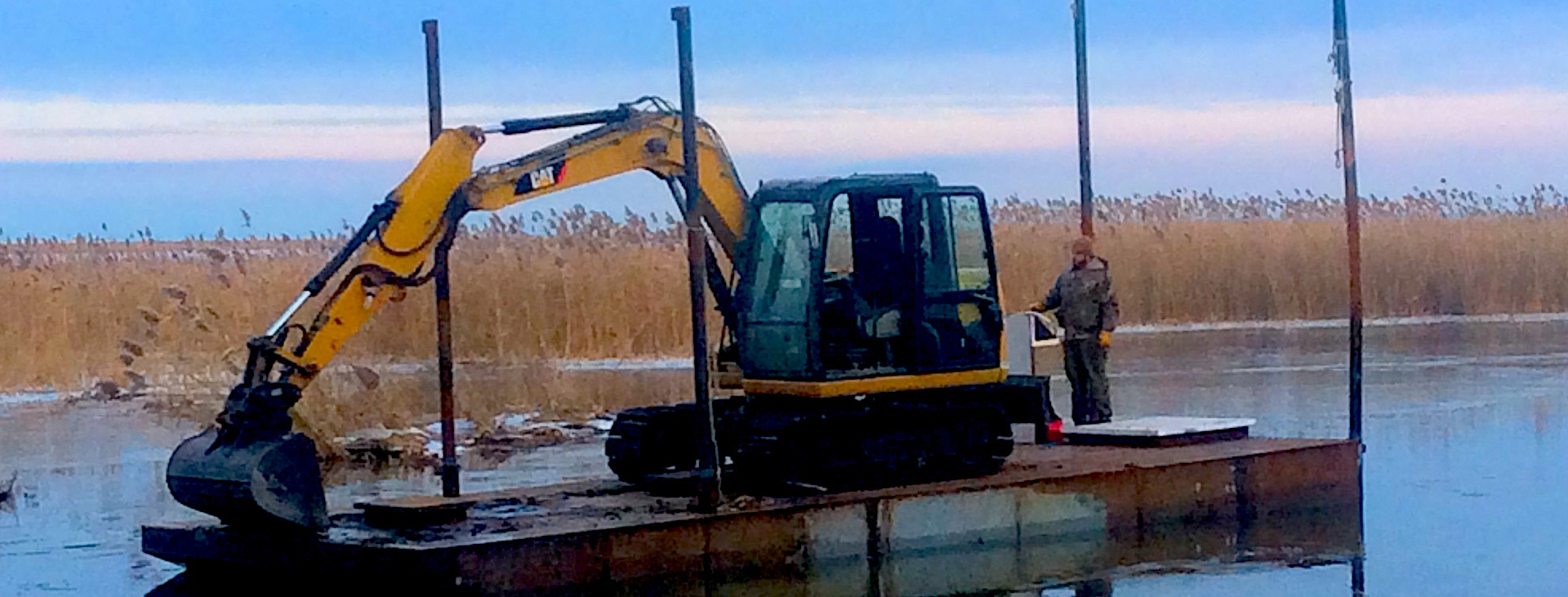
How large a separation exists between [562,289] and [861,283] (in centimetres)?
1371

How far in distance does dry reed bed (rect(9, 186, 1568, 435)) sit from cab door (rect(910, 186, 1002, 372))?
248 inches

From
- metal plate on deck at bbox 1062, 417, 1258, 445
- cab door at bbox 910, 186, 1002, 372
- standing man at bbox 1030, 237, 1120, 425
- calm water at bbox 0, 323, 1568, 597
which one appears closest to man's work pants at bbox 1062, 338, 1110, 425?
standing man at bbox 1030, 237, 1120, 425

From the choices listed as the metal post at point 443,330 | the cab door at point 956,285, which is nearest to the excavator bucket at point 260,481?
the metal post at point 443,330

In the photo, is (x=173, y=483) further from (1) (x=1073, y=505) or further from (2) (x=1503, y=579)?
(2) (x=1503, y=579)

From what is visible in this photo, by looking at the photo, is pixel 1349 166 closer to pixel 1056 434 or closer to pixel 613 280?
pixel 1056 434

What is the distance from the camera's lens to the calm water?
545 inches

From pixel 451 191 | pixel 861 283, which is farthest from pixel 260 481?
pixel 861 283

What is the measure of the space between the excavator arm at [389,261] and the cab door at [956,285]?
1255mm

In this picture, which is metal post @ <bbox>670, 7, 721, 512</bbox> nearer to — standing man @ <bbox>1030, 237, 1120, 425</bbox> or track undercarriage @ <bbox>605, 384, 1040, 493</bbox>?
track undercarriage @ <bbox>605, 384, 1040, 493</bbox>

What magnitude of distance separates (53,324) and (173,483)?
47.2 feet

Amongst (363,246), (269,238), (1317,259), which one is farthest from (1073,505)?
(269,238)

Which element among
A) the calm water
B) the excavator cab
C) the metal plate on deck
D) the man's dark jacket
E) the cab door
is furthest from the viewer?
the man's dark jacket

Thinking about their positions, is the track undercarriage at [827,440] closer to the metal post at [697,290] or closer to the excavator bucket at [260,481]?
the metal post at [697,290]

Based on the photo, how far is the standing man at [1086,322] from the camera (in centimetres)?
1862
